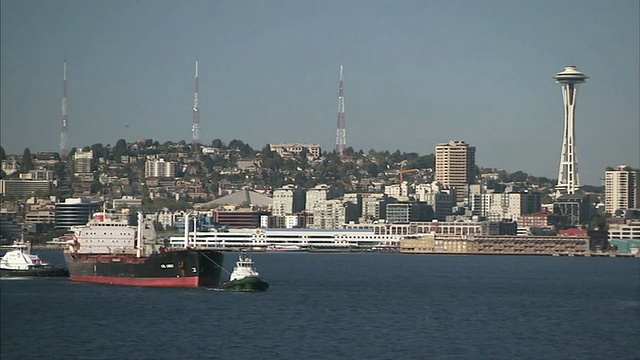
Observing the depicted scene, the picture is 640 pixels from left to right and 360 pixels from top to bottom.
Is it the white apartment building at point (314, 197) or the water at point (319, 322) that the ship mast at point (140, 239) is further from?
the white apartment building at point (314, 197)

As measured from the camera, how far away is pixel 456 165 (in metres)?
136

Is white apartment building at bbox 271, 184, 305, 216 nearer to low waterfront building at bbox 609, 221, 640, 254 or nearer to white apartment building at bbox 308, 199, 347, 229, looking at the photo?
white apartment building at bbox 308, 199, 347, 229

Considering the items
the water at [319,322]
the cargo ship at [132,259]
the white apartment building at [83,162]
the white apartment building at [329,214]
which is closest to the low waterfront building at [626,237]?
the white apartment building at [329,214]

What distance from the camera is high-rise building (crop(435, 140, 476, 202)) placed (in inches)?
5340

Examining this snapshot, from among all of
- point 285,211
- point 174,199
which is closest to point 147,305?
point 174,199

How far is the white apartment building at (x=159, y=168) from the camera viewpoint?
126m

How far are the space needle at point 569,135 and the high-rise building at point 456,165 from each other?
15.2 metres

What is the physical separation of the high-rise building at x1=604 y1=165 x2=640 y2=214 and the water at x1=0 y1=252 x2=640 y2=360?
6931cm

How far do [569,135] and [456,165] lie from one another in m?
18.5

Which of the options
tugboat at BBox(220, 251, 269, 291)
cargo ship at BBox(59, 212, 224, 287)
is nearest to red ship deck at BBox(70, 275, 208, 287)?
cargo ship at BBox(59, 212, 224, 287)

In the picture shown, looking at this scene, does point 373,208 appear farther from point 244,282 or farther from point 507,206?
point 244,282

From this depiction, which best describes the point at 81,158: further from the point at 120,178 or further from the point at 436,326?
the point at 436,326

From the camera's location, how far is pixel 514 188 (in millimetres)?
128125

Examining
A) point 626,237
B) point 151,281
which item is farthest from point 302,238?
point 151,281
